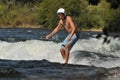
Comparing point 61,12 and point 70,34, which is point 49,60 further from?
point 61,12

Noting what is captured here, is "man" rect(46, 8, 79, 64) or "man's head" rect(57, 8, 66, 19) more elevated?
"man's head" rect(57, 8, 66, 19)

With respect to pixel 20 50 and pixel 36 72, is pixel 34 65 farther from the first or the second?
pixel 20 50

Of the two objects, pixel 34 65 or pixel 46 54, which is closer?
pixel 34 65

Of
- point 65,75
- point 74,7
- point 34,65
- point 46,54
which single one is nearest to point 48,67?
point 34,65

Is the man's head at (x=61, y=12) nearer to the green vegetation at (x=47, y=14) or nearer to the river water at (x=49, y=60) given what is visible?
the river water at (x=49, y=60)

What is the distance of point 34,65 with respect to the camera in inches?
544

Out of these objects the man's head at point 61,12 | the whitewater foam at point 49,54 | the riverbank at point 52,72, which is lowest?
the whitewater foam at point 49,54

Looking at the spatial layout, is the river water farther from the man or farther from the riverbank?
the man

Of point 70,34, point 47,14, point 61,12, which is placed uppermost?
point 61,12

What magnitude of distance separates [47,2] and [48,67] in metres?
77.2

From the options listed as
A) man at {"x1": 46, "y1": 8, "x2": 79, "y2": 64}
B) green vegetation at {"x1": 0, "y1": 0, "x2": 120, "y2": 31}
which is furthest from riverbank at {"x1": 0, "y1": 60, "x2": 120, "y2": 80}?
green vegetation at {"x1": 0, "y1": 0, "x2": 120, "y2": 31}


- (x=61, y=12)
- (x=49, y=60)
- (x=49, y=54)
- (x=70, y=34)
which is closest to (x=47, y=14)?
(x=49, y=54)

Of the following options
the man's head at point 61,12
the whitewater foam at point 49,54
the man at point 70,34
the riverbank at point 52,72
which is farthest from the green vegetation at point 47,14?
the riverbank at point 52,72

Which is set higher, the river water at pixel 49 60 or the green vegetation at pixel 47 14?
the river water at pixel 49 60
